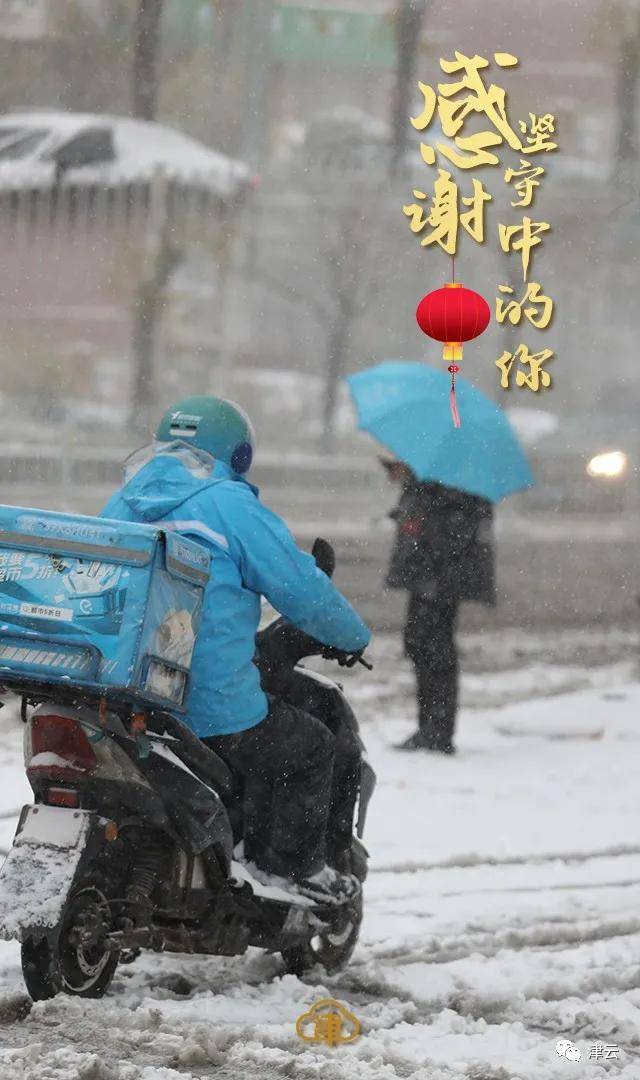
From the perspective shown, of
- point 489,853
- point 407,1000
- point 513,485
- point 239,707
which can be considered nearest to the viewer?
point 239,707

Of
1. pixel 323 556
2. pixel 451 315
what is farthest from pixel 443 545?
pixel 323 556

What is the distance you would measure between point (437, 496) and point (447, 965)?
3562 mm

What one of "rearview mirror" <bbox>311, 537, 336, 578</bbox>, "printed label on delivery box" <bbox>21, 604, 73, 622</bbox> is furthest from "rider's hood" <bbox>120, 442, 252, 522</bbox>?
"printed label on delivery box" <bbox>21, 604, 73, 622</bbox>

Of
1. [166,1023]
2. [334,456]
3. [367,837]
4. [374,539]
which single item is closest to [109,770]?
[166,1023]

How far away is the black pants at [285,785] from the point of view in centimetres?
496

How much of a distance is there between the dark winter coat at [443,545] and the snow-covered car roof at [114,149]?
42.1 ft

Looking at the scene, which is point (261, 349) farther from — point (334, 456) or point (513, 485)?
point (513, 485)

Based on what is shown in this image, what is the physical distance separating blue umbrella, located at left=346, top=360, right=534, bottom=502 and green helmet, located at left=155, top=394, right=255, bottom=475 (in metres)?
3.53

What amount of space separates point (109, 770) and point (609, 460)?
7.56 meters

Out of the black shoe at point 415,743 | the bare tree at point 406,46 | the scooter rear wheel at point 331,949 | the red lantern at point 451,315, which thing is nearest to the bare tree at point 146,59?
the bare tree at point 406,46

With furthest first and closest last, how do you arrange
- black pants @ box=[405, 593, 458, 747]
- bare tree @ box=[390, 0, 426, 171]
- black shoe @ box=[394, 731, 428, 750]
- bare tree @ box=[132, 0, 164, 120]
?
bare tree @ box=[132, 0, 164, 120] → bare tree @ box=[390, 0, 426, 171] → black shoe @ box=[394, 731, 428, 750] → black pants @ box=[405, 593, 458, 747]

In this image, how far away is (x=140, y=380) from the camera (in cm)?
2539

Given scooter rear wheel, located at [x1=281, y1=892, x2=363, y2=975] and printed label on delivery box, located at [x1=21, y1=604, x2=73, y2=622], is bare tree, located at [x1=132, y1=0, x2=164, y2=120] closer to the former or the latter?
scooter rear wheel, located at [x1=281, y1=892, x2=363, y2=975]

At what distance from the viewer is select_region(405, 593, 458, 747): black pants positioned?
9117 mm
